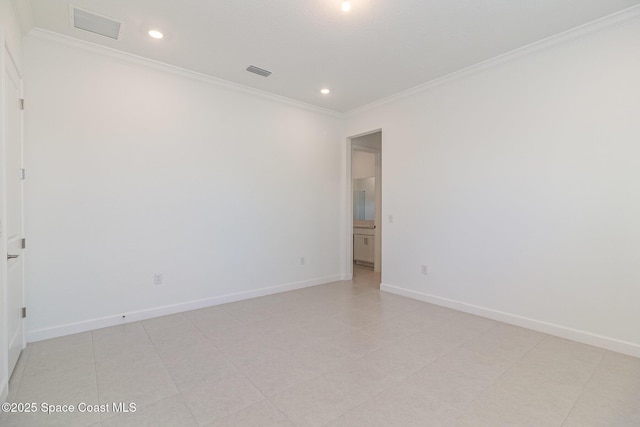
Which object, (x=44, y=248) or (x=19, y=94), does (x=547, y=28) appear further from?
(x=44, y=248)

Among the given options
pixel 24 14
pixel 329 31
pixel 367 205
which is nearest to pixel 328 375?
pixel 329 31

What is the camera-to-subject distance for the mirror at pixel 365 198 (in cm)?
703

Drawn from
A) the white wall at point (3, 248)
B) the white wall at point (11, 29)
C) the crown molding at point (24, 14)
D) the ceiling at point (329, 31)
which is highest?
the ceiling at point (329, 31)

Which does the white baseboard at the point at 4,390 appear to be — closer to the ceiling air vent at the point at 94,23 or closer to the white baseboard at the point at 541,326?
the ceiling air vent at the point at 94,23

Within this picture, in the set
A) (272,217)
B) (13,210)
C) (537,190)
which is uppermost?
(537,190)

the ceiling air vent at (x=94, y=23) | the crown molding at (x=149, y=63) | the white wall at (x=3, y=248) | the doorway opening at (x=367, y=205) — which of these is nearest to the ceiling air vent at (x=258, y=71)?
the crown molding at (x=149, y=63)

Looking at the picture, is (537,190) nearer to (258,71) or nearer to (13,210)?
(258,71)

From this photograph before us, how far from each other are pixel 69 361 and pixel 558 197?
480 cm

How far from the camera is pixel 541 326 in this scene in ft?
Answer: 10.5

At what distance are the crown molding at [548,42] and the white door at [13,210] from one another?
14.3 feet

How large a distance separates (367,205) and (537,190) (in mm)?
4104

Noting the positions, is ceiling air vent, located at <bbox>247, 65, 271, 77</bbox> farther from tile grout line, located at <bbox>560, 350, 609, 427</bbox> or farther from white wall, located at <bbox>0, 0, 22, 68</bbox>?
tile grout line, located at <bbox>560, 350, 609, 427</bbox>

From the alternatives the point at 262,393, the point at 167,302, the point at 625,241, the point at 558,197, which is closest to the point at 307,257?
the point at 167,302

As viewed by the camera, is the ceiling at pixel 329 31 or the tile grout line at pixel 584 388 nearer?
the tile grout line at pixel 584 388
